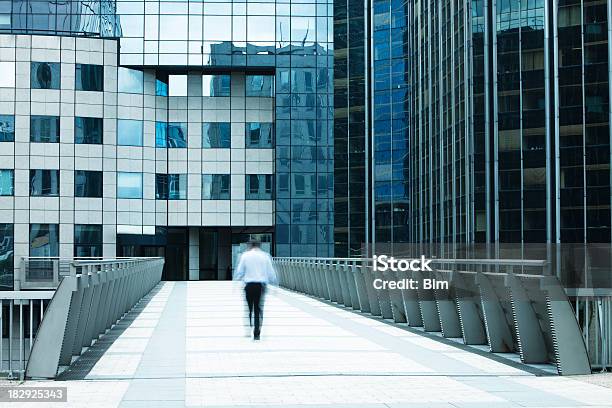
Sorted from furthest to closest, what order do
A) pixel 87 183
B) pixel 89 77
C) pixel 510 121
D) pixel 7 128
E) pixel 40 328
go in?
pixel 89 77 → pixel 87 183 → pixel 7 128 → pixel 510 121 → pixel 40 328

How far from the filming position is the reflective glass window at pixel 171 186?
67938mm

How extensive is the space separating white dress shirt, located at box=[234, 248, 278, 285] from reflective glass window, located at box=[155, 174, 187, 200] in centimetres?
5094

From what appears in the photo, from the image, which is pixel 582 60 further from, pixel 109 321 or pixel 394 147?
pixel 109 321

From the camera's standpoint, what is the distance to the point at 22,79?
64.9 metres

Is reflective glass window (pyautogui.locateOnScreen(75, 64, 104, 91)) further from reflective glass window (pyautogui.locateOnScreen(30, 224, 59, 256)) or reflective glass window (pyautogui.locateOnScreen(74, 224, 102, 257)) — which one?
reflective glass window (pyautogui.locateOnScreen(30, 224, 59, 256))

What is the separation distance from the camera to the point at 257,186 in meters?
68.6

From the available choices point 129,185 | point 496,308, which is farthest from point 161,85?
point 496,308

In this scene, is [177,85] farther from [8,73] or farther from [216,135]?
[8,73]

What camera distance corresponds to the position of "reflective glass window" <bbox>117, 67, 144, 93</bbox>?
6675 cm

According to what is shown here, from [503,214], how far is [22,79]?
3186 cm

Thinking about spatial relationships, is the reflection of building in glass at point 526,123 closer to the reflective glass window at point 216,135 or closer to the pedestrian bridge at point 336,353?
the reflective glass window at point 216,135

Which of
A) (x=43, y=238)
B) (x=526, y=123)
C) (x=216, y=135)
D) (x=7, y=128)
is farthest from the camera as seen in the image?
(x=216, y=135)

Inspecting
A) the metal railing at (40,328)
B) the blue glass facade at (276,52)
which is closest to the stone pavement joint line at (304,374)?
the metal railing at (40,328)

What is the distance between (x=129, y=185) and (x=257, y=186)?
27.8 ft
